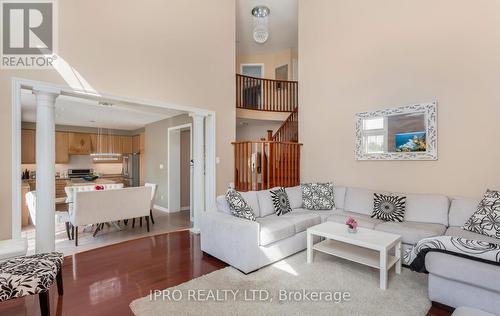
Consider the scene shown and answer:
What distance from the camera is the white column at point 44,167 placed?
296cm

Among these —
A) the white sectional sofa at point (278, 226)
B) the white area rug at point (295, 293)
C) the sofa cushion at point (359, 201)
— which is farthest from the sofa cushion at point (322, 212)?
the white area rug at point (295, 293)

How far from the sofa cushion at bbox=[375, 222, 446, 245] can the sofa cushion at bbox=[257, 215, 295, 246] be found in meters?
1.11

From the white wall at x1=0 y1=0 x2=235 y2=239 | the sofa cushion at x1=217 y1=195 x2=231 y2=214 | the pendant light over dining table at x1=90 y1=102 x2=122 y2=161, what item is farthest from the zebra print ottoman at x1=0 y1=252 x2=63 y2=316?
the pendant light over dining table at x1=90 y1=102 x2=122 y2=161

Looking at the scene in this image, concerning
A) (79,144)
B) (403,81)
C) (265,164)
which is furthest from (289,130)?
(79,144)

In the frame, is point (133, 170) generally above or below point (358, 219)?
above

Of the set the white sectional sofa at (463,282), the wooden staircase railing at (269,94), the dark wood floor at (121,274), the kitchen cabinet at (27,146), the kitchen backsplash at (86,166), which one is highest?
the wooden staircase railing at (269,94)

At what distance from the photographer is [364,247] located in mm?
2734

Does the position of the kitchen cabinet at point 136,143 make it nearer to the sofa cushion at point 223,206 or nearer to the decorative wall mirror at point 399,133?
the sofa cushion at point 223,206

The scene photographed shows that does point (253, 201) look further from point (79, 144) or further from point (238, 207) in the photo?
point (79, 144)

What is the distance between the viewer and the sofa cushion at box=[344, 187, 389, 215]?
12.5 feet

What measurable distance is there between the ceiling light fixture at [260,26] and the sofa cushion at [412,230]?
374cm

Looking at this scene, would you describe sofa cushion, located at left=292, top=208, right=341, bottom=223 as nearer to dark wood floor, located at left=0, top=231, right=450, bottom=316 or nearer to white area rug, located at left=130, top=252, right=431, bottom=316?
white area rug, located at left=130, top=252, right=431, bottom=316

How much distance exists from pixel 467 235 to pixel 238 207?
258 cm

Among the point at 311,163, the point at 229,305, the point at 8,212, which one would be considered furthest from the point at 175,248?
the point at 311,163
